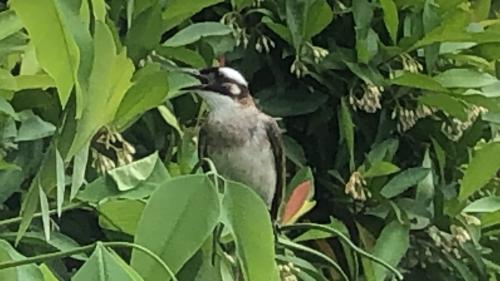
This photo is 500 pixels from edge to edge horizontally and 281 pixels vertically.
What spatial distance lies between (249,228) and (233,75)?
1.07 metres

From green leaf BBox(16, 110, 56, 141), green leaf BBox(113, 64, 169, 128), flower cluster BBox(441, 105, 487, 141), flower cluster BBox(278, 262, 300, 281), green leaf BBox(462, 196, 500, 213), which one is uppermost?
green leaf BBox(113, 64, 169, 128)

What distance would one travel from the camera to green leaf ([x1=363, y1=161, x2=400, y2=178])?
2.00 metres

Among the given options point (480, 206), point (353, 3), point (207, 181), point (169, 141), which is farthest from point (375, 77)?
point (207, 181)

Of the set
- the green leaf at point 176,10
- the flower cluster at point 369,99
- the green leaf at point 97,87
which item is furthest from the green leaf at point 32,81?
the flower cluster at point 369,99

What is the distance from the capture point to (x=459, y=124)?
2.11 meters

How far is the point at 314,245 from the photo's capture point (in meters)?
2.10

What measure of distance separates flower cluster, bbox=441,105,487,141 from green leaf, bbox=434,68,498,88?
6 cm

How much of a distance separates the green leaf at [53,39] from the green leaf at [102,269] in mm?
130

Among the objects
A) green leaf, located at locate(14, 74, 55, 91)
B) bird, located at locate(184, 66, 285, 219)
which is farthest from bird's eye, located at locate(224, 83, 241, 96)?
green leaf, located at locate(14, 74, 55, 91)

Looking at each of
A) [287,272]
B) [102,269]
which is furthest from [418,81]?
[102,269]

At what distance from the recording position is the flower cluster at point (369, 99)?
2.05m

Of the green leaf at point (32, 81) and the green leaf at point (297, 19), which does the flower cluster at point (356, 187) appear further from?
the green leaf at point (32, 81)

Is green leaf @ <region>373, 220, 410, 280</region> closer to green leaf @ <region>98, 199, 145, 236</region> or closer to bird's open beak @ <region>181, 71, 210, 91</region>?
bird's open beak @ <region>181, 71, 210, 91</region>

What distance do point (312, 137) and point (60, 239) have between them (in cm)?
80
